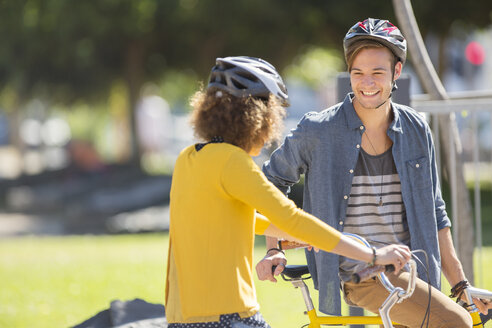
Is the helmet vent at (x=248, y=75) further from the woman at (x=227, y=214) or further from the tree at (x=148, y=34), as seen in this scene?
the tree at (x=148, y=34)

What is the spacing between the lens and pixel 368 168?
10.6ft

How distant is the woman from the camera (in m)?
2.53

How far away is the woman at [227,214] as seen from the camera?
2527 millimetres

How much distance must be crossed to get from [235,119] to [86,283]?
22.3 ft

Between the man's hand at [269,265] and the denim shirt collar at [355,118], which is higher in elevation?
the denim shirt collar at [355,118]

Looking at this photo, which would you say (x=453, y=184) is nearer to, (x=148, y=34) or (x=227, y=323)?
(x=227, y=323)

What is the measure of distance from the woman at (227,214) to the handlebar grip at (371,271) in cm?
4

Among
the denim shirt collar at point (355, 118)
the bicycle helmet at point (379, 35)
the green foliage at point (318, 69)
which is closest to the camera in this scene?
the bicycle helmet at point (379, 35)

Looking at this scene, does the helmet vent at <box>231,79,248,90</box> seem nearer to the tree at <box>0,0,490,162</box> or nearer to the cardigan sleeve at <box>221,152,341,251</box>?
the cardigan sleeve at <box>221,152,341,251</box>

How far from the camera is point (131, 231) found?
18281mm

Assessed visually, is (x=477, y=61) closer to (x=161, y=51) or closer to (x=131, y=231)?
(x=161, y=51)

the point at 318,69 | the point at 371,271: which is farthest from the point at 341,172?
the point at 318,69

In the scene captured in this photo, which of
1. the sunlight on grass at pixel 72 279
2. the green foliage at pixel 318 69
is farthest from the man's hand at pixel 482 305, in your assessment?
the green foliage at pixel 318 69

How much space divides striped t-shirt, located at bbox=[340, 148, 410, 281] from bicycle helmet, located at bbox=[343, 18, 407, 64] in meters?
0.41
